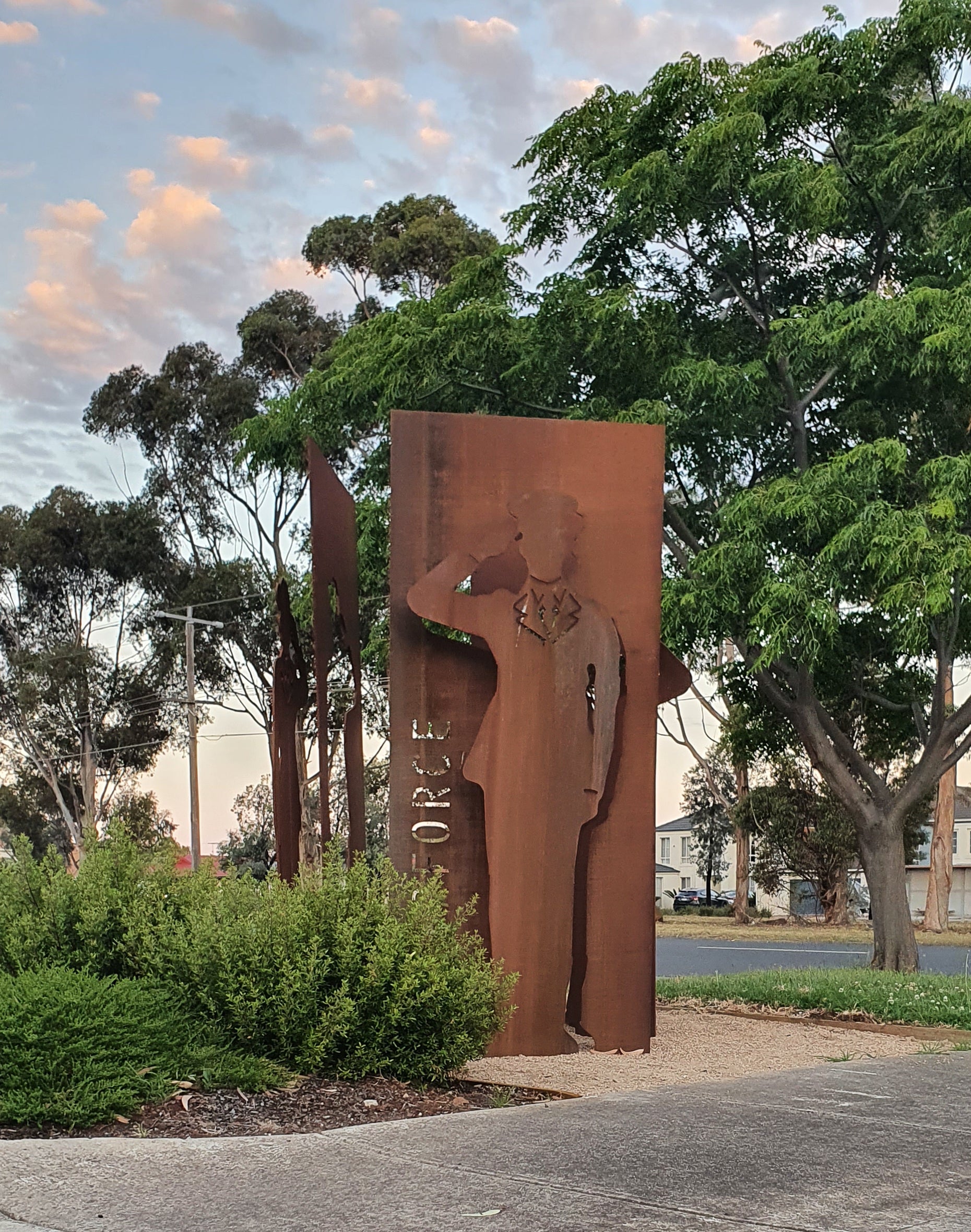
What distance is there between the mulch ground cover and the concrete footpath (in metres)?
0.25

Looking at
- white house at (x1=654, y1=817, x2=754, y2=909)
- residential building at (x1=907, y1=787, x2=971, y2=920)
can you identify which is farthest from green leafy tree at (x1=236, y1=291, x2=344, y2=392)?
white house at (x1=654, y1=817, x2=754, y2=909)

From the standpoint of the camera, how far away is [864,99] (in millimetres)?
17156

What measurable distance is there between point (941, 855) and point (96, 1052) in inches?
1318

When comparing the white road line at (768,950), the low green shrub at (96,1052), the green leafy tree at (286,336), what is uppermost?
the green leafy tree at (286,336)

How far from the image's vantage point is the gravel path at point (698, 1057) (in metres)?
7.66

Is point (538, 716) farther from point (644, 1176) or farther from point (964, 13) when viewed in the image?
point (964, 13)

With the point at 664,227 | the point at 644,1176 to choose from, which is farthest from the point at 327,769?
the point at 664,227

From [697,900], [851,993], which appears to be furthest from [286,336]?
[697,900]

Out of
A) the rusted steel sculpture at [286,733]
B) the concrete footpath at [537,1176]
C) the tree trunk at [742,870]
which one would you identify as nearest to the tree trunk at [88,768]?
the tree trunk at [742,870]

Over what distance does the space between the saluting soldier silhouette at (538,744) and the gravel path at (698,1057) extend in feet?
1.20

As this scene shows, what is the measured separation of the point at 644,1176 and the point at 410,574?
461cm

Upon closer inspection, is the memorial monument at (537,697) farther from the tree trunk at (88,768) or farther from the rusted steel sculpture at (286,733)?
the tree trunk at (88,768)

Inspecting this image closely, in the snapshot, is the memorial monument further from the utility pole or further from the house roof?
the house roof

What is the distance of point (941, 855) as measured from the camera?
1448 inches
